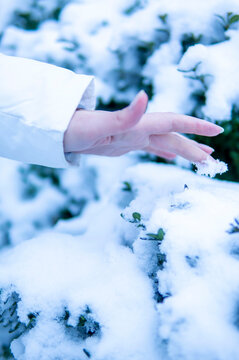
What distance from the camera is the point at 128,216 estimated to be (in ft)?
2.60

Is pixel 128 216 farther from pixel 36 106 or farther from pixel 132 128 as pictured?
pixel 36 106

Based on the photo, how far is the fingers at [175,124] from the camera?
0.74 metres

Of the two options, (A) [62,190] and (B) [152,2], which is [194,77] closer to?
(B) [152,2]

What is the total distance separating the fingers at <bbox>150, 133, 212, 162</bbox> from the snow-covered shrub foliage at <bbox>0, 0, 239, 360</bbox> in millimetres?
86

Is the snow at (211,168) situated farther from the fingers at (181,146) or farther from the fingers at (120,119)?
the fingers at (120,119)

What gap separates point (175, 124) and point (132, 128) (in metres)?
0.10

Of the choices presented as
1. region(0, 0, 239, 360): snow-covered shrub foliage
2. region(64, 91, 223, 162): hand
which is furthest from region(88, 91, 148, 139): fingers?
region(0, 0, 239, 360): snow-covered shrub foliage

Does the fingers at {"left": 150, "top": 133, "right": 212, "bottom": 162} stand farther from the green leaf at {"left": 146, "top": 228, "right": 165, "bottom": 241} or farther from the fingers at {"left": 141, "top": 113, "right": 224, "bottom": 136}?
the green leaf at {"left": 146, "top": 228, "right": 165, "bottom": 241}

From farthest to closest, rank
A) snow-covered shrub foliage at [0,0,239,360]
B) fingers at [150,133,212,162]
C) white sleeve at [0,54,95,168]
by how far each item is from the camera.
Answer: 1. fingers at [150,133,212,162]
2. white sleeve at [0,54,95,168]
3. snow-covered shrub foliage at [0,0,239,360]

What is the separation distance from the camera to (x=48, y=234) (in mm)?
944

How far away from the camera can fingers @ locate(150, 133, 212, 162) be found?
837 mm

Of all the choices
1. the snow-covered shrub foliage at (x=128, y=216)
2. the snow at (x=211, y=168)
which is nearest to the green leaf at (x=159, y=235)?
the snow-covered shrub foliage at (x=128, y=216)

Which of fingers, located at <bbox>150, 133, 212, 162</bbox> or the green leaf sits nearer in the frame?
the green leaf

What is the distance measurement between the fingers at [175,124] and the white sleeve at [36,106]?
18 centimetres
